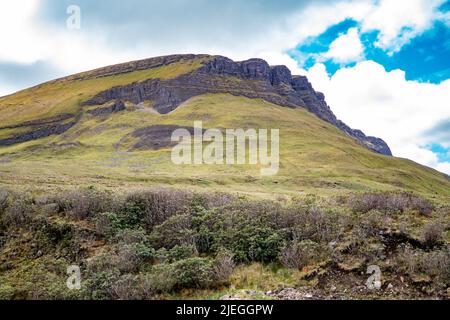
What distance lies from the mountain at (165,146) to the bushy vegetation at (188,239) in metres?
14.7

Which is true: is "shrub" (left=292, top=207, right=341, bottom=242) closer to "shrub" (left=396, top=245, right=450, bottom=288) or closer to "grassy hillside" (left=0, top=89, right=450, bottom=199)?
"shrub" (left=396, top=245, right=450, bottom=288)

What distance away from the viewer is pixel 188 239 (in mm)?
17344

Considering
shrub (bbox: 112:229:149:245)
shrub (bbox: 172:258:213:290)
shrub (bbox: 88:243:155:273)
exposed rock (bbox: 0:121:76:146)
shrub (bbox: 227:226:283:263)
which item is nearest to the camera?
shrub (bbox: 172:258:213:290)

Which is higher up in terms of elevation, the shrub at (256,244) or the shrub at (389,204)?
the shrub at (389,204)

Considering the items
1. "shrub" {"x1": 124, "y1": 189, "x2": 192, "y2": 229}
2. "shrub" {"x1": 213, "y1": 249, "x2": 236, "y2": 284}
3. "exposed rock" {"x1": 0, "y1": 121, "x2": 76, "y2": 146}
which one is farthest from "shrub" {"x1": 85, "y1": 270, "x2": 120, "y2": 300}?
"exposed rock" {"x1": 0, "y1": 121, "x2": 76, "y2": 146}

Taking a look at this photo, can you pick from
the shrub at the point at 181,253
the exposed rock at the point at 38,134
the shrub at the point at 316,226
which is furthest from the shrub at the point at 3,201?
the exposed rock at the point at 38,134

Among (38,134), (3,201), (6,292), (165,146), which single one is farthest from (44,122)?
(6,292)

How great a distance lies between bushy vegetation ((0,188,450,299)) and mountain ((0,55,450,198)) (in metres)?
14.7

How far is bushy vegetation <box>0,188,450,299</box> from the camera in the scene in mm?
14008

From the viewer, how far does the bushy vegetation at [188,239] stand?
14008mm

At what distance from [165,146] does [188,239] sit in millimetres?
93846

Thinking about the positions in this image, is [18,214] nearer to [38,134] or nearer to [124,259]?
[124,259]

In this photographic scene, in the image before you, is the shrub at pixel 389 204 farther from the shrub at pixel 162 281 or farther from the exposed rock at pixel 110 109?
the exposed rock at pixel 110 109
